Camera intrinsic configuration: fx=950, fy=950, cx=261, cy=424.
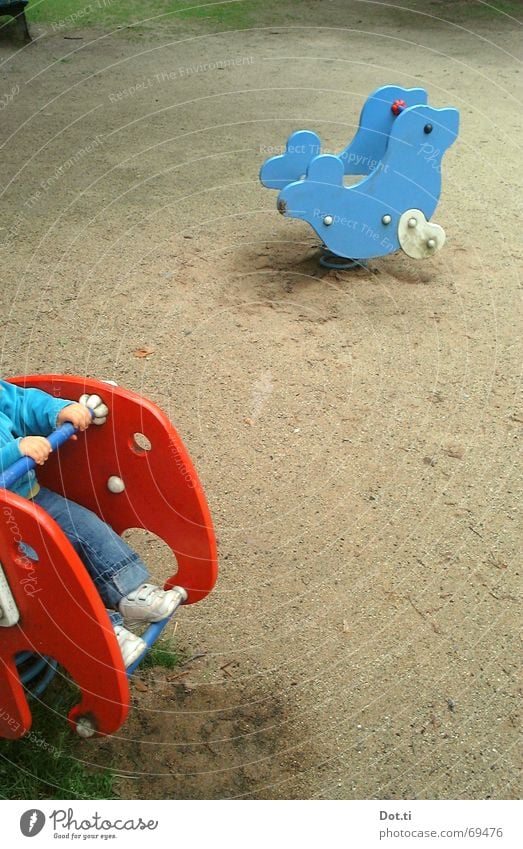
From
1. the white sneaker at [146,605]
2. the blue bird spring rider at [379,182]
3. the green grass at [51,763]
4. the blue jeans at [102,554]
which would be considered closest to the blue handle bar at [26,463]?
the blue jeans at [102,554]

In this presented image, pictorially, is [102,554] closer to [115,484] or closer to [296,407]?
[115,484]

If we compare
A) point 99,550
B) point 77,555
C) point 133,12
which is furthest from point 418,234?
point 133,12

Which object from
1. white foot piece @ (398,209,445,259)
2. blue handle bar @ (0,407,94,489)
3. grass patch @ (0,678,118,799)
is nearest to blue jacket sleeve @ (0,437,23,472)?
blue handle bar @ (0,407,94,489)

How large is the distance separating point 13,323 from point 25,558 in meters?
1.88

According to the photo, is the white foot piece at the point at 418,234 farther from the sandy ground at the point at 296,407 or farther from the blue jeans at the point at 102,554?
the blue jeans at the point at 102,554

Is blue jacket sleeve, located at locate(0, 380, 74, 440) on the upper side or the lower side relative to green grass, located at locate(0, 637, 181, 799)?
upper

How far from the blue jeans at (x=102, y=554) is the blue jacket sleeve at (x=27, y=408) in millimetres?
148

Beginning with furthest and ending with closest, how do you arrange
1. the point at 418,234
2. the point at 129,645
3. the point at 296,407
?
the point at 418,234 < the point at 296,407 < the point at 129,645

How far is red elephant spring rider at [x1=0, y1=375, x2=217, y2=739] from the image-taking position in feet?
4.68

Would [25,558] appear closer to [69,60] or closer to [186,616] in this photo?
[186,616]

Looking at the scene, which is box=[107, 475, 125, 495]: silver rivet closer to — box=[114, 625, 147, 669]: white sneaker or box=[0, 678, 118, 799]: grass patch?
box=[114, 625, 147, 669]: white sneaker

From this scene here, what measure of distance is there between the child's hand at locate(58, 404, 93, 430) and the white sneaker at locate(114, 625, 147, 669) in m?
0.36

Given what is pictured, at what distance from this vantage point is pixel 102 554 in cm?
168

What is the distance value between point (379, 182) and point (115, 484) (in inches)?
74.5
